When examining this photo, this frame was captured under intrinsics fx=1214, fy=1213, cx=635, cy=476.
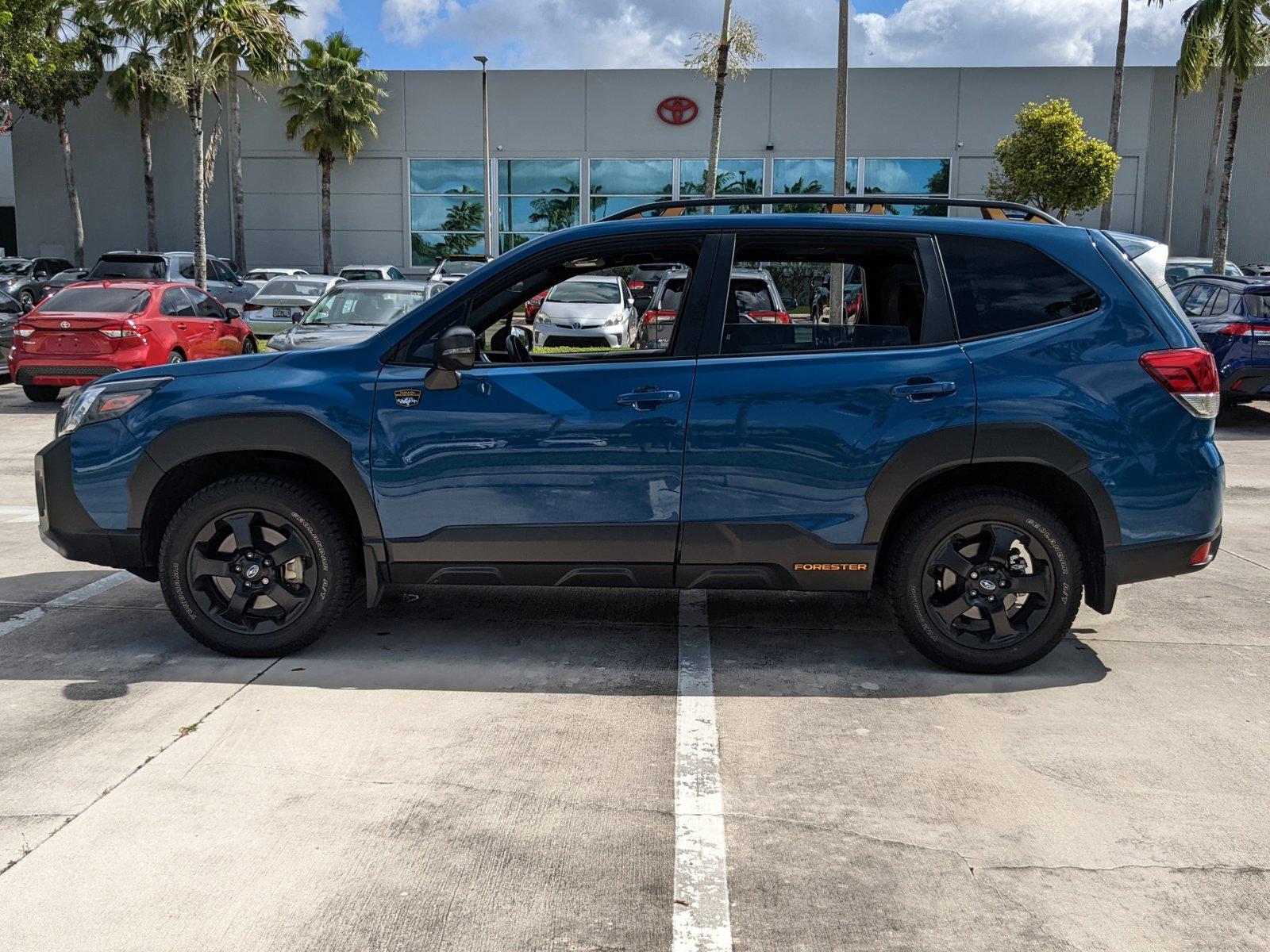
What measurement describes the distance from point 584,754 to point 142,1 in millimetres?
24616

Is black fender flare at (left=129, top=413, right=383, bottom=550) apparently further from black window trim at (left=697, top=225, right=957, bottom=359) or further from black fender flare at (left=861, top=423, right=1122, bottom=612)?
black fender flare at (left=861, top=423, right=1122, bottom=612)

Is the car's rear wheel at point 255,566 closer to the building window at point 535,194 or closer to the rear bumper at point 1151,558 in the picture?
the rear bumper at point 1151,558

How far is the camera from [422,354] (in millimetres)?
5105

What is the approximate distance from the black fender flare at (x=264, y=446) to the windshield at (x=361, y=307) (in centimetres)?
984

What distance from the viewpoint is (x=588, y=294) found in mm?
19281

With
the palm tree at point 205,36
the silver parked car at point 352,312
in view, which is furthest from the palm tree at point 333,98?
the silver parked car at point 352,312

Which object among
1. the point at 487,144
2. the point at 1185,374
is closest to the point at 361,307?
the point at 1185,374

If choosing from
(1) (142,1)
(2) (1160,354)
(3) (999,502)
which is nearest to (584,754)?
(3) (999,502)

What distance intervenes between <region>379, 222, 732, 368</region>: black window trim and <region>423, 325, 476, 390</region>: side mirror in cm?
10

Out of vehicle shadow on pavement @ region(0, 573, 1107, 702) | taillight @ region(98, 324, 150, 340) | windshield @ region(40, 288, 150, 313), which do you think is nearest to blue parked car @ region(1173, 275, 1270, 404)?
vehicle shadow on pavement @ region(0, 573, 1107, 702)

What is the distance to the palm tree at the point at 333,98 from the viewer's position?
4103 centimetres

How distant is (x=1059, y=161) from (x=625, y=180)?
1588cm

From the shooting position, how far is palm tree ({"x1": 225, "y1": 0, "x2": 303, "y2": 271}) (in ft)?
88.2

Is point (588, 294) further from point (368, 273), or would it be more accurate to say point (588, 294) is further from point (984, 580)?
point (984, 580)
